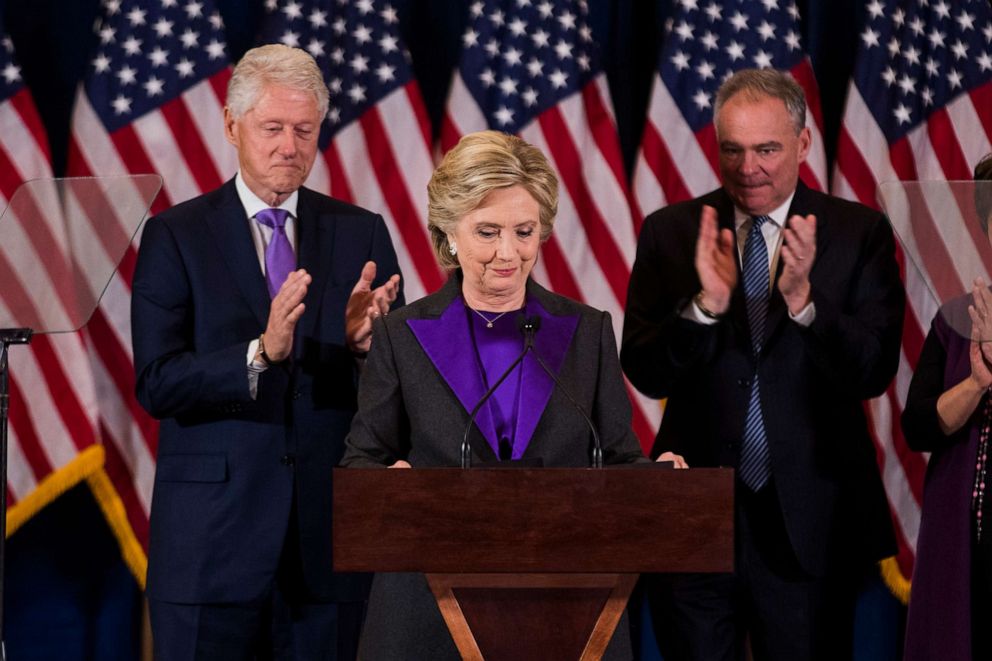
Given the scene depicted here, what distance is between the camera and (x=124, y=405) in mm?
4191

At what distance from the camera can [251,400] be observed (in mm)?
3295

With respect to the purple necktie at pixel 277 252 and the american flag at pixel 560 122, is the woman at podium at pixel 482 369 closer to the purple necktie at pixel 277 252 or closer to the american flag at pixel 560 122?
the purple necktie at pixel 277 252

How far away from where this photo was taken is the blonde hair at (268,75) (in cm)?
345

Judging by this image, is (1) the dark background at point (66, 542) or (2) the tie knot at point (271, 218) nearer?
(2) the tie knot at point (271, 218)

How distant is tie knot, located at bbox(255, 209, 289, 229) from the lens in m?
3.46

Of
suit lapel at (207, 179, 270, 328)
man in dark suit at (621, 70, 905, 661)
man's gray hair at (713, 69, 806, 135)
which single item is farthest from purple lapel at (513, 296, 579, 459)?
man's gray hair at (713, 69, 806, 135)

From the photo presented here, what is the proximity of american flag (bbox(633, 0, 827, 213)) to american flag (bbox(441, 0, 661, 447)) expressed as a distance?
0.47ft

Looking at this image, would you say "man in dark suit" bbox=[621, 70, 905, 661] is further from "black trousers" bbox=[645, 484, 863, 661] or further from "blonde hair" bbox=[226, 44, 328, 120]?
"blonde hair" bbox=[226, 44, 328, 120]

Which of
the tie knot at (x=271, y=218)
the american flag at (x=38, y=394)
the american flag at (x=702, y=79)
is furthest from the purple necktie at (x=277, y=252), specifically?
the american flag at (x=702, y=79)

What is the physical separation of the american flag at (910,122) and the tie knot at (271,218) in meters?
1.94

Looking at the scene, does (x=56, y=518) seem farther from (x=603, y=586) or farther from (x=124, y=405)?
(x=603, y=586)

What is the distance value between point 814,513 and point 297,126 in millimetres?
1600

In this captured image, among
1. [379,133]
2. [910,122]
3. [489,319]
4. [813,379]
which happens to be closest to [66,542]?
[379,133]

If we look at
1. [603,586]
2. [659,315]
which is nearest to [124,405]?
[659,315]
